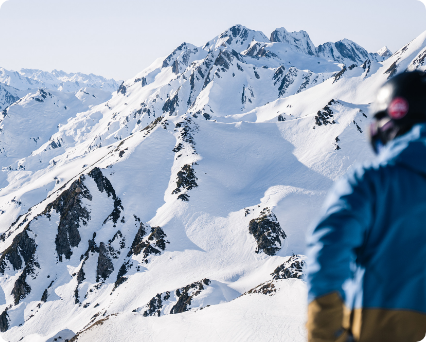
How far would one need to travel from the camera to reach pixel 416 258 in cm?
154

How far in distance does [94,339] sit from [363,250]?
71.8 ft

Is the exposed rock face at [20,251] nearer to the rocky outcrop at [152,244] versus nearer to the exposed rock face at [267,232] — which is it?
the rocky outcrop at [152,244]

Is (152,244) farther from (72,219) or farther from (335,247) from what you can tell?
(335,247)

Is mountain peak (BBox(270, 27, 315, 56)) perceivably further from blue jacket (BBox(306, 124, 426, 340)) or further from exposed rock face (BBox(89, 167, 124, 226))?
blue jacket (BBox(306, 124, 426, 340))

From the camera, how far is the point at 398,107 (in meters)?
1.71

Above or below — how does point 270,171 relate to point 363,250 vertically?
below

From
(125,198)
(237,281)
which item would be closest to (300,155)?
(237,281)

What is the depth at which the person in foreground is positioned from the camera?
1446mm

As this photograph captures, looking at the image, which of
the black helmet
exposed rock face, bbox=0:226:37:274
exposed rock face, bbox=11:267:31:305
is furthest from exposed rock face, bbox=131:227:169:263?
the black helmet

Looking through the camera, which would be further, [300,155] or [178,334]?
[300,155]

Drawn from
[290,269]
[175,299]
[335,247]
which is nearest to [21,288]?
[175,299]

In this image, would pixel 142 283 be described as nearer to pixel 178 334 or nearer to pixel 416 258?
pixel 178 334

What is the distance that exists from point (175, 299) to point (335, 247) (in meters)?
33.1

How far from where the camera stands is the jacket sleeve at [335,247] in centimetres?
144
